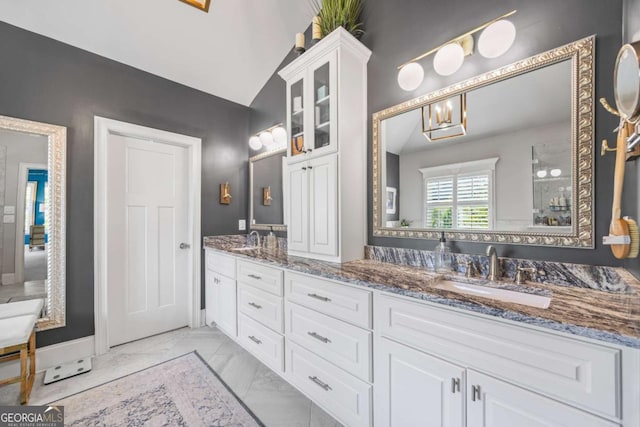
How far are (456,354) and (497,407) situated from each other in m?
0.19

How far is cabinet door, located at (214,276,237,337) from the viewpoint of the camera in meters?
2.37

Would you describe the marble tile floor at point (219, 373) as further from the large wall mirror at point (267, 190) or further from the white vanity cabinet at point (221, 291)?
the large wall mirror at point (267, 190)

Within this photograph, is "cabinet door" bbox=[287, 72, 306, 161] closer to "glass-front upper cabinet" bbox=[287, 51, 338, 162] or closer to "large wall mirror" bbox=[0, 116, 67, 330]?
"glass-front upper cabinet" bbox=[287, 51, 338, 162]

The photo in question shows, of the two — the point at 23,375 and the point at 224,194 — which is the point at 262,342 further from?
the point at 224,194

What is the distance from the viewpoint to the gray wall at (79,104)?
79.3 inches

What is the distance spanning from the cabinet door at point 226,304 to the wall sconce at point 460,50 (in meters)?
2.15

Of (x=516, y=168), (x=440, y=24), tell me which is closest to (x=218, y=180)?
(x=440, y=24)

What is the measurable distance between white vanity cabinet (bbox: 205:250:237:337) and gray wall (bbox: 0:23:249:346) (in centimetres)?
97

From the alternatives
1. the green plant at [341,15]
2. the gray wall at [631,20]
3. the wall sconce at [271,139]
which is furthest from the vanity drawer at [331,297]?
the green plant at [341,15]

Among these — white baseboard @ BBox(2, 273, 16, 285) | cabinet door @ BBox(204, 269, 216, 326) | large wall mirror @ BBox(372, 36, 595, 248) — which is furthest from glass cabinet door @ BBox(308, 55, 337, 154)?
white baseboard @ BBox(2, 273, 16, 285)

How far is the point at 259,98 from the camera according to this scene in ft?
10.4

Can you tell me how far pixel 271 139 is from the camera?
114 inches

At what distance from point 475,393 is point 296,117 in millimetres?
2173

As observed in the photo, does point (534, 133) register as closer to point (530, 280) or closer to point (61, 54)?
point (530, 280)
